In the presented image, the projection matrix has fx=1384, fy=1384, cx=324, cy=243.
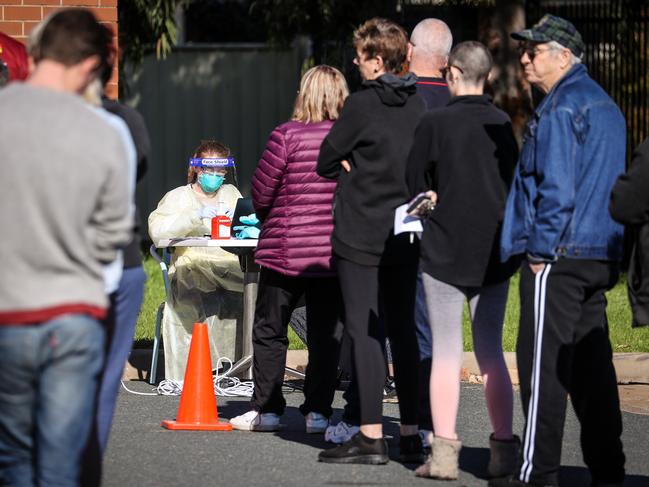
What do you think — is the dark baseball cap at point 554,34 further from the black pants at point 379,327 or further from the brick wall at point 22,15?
the brick wall at point 22,15

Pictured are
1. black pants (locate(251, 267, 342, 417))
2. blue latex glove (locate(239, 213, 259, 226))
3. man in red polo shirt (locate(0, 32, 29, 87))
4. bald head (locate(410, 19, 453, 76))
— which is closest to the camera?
man in red polo shirt (locate(0, 32, 29, 87))

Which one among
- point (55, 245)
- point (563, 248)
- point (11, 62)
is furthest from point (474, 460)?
point (55, 245)

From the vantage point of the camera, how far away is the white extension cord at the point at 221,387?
28.4ft

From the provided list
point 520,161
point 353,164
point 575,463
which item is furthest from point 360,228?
point 575,463

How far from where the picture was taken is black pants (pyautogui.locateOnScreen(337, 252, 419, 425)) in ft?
20.6

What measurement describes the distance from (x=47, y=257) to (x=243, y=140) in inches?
679

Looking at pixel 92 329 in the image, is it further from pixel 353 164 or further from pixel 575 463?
pixel 575 463

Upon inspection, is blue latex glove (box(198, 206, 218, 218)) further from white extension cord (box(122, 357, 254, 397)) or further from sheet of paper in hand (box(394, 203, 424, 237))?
sheet of paper in hand (box(394, 203, 424, 237))

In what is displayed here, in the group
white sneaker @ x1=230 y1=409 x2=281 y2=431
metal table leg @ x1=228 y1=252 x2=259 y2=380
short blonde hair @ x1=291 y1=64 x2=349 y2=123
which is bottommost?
white sneaker @ x1=230 y1=409 x2=281 y2=431

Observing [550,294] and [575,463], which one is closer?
[550,294]

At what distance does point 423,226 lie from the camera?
6055mm

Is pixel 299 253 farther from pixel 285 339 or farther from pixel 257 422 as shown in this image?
pixel 257 422

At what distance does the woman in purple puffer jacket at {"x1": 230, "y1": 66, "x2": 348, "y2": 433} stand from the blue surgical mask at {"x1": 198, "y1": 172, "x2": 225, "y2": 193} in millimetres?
1664

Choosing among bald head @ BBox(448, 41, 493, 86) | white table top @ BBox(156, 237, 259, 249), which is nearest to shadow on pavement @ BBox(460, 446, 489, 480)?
bald head @ BBox(448, 41, 493, 86)
